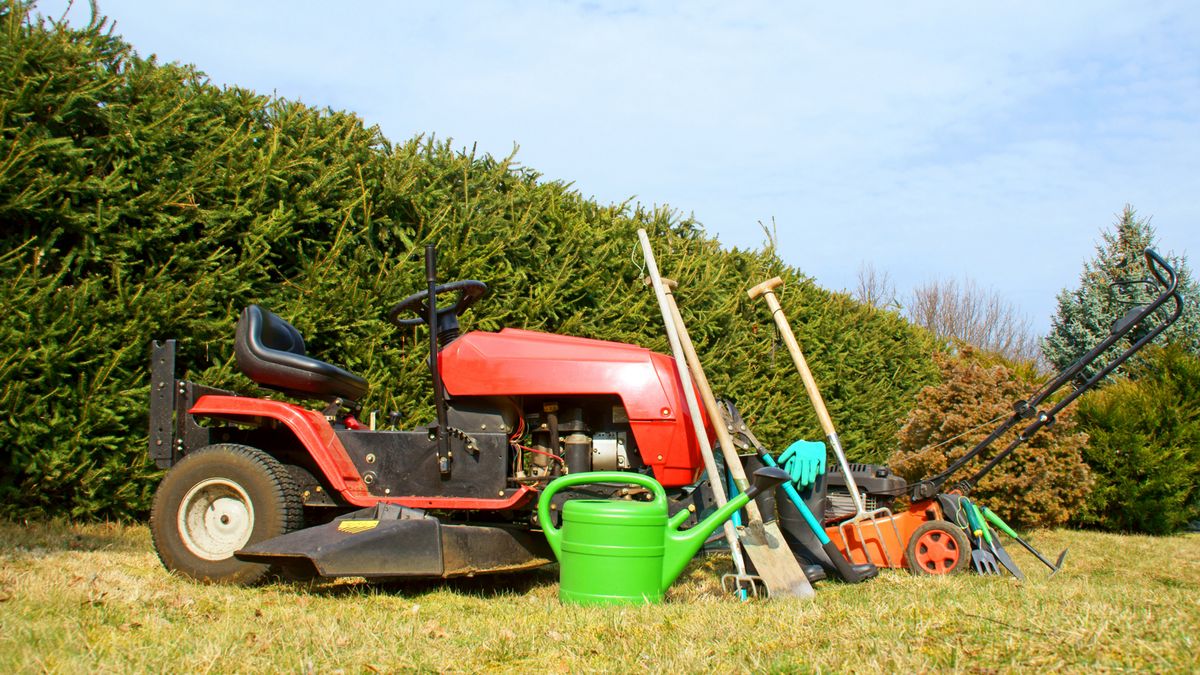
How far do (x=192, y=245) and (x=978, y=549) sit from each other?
14.5 feet

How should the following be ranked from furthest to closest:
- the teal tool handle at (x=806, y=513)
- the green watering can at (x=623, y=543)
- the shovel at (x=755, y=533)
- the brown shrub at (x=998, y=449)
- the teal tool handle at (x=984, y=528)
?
the brown shrub at (x=998, y=449) < the teal tool handle at (x=984, y=528) < the teal tool handle at (x=806, y=513) < the shovel at (x=755, y=533) < the green watering can at (x=623, y=543)

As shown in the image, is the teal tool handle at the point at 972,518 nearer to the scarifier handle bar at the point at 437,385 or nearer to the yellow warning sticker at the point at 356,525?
the scarifier handle bar at the point at 437,385

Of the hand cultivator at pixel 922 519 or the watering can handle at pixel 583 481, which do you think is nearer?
the watering can handle at pixel 583 481

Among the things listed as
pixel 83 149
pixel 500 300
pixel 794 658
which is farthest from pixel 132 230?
pixel 794 658

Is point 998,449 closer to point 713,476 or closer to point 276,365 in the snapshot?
point 713,476

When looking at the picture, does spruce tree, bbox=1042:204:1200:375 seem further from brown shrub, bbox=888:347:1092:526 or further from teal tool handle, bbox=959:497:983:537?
teal tool handle, bbox=959:497:983:537

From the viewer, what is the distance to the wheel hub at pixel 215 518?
4379mm

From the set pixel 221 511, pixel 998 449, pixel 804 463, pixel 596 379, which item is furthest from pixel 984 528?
pixel 221 511

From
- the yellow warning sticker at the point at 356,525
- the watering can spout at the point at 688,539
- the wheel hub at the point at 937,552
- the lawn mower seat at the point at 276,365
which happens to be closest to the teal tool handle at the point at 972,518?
the wheel hub at the point at 937,552

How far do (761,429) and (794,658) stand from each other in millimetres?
6088

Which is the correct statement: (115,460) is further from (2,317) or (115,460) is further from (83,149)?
(83,149)

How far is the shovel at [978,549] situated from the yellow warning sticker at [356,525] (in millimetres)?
3011

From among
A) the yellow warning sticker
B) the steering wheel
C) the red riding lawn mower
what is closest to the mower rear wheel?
the red riding lawn mower

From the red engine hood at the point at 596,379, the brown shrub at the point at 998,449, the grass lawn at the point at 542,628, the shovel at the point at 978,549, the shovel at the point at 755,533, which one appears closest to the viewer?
the grass lawn at the point at 542,628
